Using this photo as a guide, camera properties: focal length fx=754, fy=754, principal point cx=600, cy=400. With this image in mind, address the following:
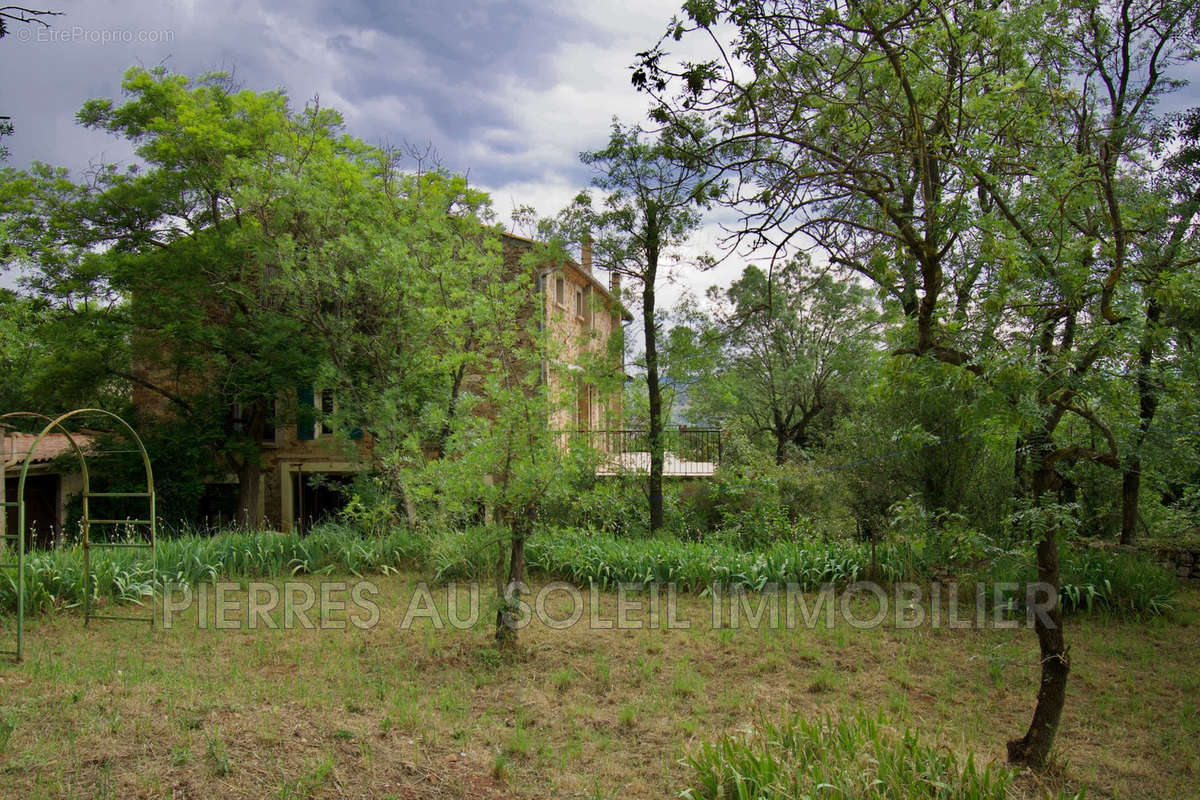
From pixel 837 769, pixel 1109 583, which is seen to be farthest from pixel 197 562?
pixel 1109 583

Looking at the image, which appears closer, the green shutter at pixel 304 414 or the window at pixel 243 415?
the green shutter at pixel 304 414

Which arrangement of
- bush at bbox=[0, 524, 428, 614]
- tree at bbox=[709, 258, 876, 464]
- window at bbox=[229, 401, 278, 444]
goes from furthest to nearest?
tree at bbox=[709, 258, 876, 464]
window at bbox=[229, 401, 278, 444]
bush at bbox=[0, 524, 428, 614]

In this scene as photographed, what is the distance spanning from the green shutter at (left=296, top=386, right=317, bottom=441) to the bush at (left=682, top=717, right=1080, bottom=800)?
11285mm

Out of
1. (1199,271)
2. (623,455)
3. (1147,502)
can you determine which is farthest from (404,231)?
(1147,502)

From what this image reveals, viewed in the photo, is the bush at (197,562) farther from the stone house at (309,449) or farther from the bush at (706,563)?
the stone house at (309,449)

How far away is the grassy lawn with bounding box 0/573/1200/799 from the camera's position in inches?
156

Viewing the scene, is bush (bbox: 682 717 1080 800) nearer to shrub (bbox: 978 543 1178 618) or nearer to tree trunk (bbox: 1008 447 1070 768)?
tree trunk (bbox: 1008 447 1070 768)

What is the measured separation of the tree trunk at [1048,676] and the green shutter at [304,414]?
1191cm

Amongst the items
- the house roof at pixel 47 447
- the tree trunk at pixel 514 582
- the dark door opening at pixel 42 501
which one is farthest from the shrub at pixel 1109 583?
the dark door opening at pixel 42 501

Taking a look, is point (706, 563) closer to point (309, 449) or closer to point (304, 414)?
point (304, 414)

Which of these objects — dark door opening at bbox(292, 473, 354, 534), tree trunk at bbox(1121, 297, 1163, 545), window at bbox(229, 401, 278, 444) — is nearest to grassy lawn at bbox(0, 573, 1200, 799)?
tree trunk at bbox(1121, 297, 1163, 545)

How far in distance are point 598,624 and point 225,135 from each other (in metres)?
11.8

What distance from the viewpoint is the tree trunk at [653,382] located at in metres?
11.0

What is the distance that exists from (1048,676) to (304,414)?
524 inches
